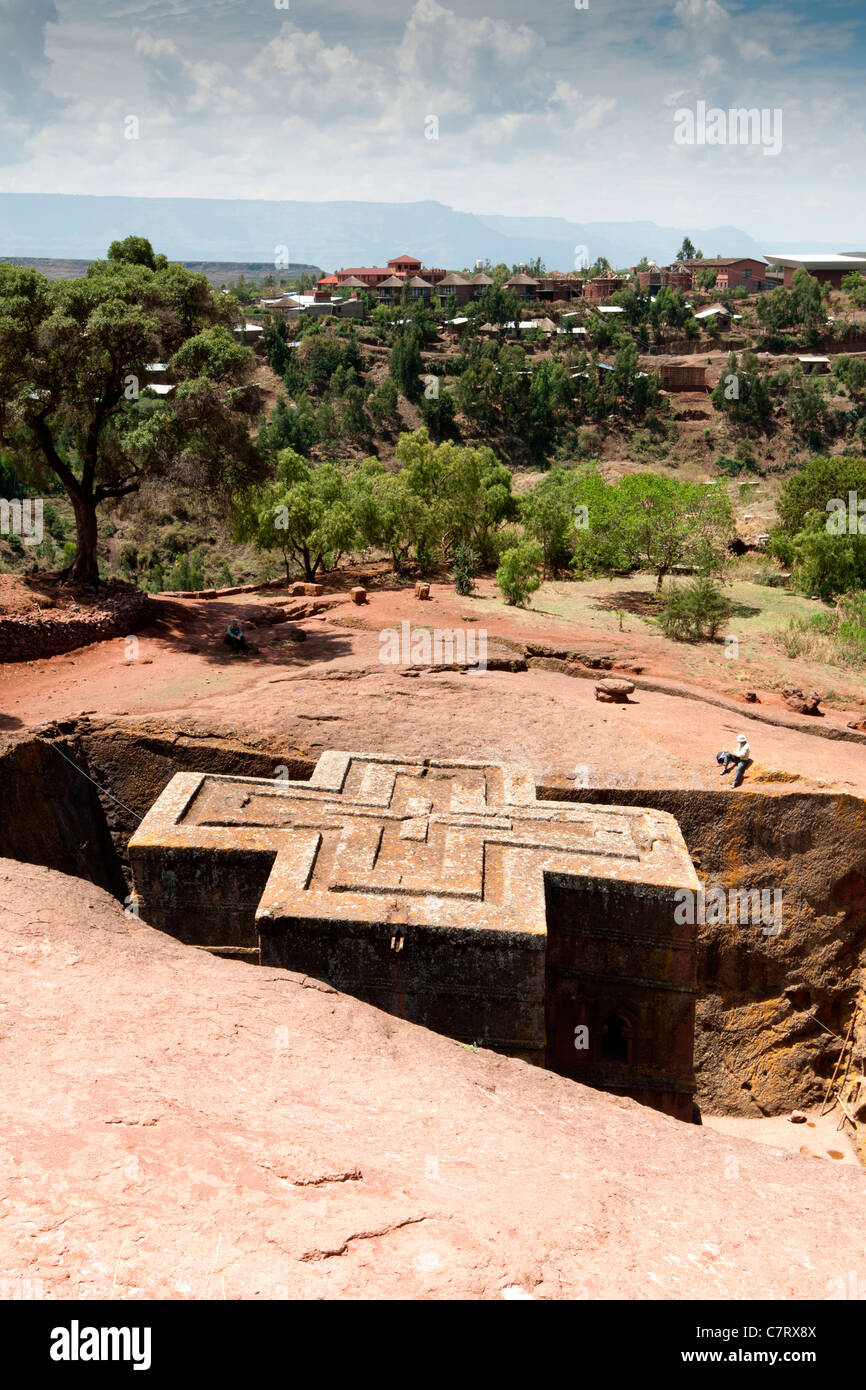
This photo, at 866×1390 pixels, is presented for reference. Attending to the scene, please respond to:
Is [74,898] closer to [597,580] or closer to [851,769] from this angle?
[851,769]

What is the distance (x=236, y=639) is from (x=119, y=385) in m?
6.52

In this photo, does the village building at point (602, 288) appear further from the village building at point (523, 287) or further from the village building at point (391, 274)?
the village building at point (391, 274)

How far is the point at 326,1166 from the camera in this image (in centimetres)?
625

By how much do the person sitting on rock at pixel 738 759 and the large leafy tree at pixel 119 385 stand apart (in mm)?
13127

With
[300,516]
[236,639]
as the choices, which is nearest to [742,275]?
[300,516]

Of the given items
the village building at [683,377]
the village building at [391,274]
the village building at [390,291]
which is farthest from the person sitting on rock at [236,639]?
the village building at [391,274]

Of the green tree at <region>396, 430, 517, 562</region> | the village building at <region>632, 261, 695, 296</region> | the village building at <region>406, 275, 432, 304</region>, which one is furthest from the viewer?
the village building at <region>632, 261, 695, 296</region>

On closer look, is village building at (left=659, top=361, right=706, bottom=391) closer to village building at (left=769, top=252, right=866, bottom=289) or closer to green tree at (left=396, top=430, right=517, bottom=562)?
village building at (left=769, top=252, right=866, bottom=289)

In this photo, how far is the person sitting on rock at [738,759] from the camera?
1384cm

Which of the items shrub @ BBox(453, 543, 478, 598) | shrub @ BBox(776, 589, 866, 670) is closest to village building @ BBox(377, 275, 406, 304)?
shrub @ BBox(453, 543, 478, 598)

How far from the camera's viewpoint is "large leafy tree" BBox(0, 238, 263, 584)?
66.3 ft

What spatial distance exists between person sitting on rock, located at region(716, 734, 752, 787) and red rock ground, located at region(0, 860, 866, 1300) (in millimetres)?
6146

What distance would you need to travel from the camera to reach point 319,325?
3703 inches

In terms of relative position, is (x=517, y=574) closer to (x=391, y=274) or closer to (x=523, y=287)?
(x=523, y=287)
